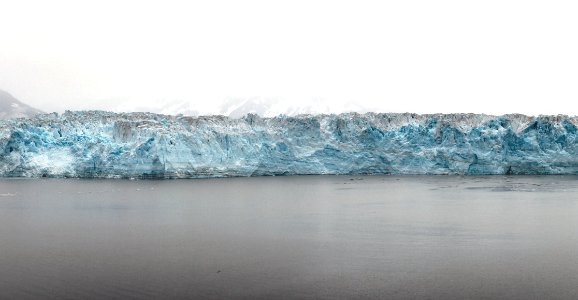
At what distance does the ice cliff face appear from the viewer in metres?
24.6

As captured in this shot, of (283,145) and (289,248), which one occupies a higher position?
(283,145)

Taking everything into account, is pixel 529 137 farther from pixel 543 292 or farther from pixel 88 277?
pixel 88 277

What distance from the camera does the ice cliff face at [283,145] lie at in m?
24.6

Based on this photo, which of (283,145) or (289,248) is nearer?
(289,248)

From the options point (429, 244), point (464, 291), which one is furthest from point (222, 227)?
point (464, 291)

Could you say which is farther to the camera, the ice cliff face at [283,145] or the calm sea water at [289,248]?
the ice cliff face at [283,145]

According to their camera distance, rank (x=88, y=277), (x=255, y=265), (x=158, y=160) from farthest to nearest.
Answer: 1. (x=158, y=160)
2. (x=255, y=265)
3. (x=88, y=277)

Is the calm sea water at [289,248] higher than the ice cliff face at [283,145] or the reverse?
the reverse

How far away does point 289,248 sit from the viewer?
870 centimetres

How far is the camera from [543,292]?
235 inches

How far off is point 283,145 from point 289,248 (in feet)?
61.0

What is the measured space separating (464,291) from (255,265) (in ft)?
9.55

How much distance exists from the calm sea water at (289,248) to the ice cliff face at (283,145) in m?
7.98

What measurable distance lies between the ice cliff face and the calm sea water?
26.2 ft
